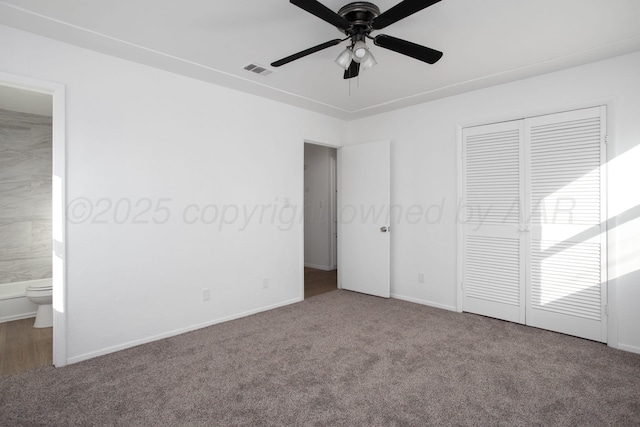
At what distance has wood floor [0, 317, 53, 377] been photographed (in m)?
2.69

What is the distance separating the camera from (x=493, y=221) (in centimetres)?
371

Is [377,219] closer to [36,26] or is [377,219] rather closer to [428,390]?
[428,390]

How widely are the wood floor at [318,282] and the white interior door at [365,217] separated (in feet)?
0.93

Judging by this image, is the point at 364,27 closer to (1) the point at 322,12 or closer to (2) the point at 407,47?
(2) the point at 407,47

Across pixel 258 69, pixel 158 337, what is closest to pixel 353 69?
pixel 258 69

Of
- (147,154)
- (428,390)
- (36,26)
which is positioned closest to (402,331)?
(428,390)

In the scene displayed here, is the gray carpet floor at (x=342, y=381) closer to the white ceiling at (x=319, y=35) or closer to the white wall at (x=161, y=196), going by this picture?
the white wall at (x=161, y=196)

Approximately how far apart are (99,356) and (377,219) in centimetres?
339

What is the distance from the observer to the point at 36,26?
243 centimetres

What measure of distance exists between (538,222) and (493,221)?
43 centimetres

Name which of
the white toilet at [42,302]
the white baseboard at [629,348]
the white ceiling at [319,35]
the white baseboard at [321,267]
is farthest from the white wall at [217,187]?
the white baseboard at [321,267]

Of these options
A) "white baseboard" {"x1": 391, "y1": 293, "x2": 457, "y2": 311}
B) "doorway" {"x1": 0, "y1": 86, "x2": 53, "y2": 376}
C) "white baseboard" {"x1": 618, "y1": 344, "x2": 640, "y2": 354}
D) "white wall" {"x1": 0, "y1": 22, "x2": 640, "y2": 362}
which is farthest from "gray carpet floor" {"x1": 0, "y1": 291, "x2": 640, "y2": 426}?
"doorway" {"x1": 0, "y1": 86, "x2": 53, "y2": 376}

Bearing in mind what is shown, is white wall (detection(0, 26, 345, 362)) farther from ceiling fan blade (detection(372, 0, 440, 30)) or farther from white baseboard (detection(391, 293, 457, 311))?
ceiling fan blade (detection(372, 0, 440, 30))

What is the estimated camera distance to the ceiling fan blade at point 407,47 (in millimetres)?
Answer: 2102
